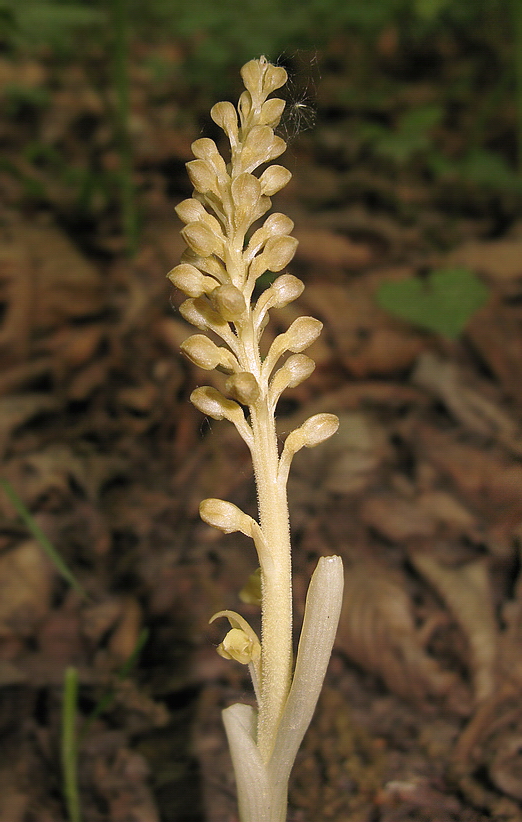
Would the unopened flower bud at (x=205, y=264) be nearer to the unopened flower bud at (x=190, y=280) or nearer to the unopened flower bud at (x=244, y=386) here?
the unopened flower bud at (x=190, y=280)

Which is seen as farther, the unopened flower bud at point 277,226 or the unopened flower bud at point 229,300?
the unopened flower bud at point 277,226

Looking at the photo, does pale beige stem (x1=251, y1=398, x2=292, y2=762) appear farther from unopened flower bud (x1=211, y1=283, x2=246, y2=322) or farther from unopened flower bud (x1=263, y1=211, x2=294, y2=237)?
unopened flower bud (x1=263, y1=211, x2=294, y2=237)

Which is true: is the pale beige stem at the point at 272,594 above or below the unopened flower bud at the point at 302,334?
below

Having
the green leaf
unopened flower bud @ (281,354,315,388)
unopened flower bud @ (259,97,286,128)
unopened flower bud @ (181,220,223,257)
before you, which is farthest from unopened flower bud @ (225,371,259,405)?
the green leaf

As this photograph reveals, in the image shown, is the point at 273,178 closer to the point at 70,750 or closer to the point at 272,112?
the point at 272,112

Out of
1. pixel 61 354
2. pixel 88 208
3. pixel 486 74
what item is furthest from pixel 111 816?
pixel 486 74

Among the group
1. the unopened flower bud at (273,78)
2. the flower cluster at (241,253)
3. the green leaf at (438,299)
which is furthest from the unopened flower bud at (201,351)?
the green leaf at (438,299)
